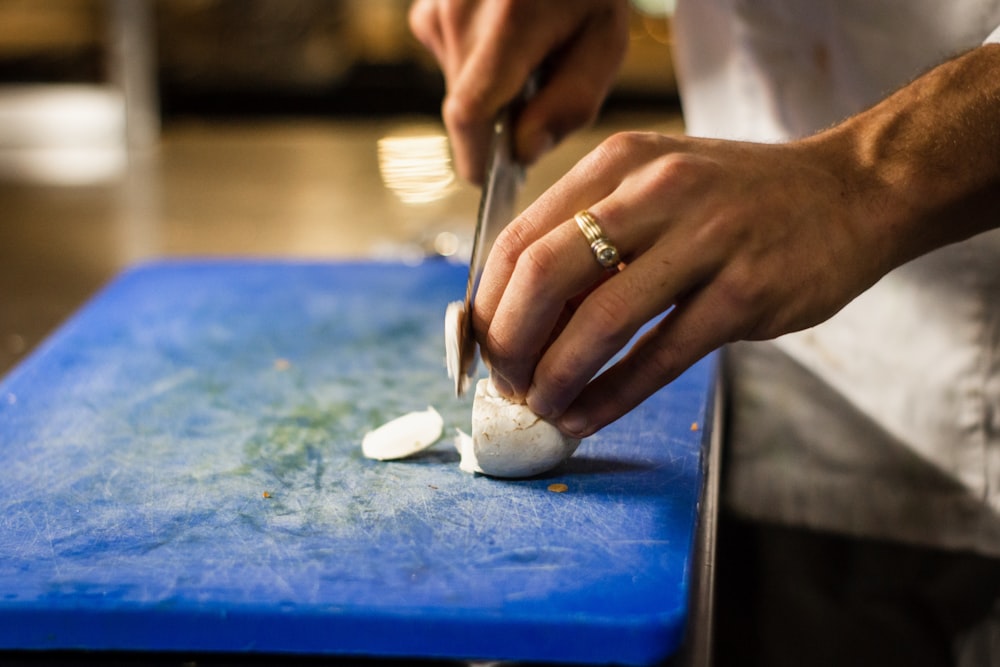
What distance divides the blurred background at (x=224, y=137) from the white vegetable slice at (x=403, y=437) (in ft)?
2.47

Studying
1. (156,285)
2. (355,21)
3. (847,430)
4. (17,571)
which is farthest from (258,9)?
(17,571)

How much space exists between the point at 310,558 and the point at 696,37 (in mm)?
1082

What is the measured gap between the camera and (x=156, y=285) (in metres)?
1.55

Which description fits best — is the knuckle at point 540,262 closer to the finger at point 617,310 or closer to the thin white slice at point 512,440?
the finger at point 617,310

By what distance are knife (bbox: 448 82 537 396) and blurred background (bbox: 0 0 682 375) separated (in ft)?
1.57

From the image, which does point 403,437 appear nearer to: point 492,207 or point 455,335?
point 455,335

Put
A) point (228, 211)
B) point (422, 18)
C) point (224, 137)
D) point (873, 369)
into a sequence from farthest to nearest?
point (224, 137) < point (228, 211) < point (422, 18) < point (873, 369)

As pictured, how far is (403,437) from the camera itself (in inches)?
40.0

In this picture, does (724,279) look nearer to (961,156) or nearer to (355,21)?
(961,156)

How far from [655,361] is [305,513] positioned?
12.4 inches

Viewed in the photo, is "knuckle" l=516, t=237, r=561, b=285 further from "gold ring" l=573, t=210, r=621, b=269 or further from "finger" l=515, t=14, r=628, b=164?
"finger" l=515, t=14, r=628, b=164

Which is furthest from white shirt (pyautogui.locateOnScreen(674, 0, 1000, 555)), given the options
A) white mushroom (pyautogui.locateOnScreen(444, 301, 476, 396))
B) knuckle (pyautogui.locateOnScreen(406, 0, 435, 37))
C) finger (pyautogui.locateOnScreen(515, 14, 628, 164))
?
white mushroom (pyautogui.locateOnScreen(444, 301, 476, 396))

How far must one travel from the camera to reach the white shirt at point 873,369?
1205 mm

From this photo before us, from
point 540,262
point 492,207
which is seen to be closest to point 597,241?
point 540,262
